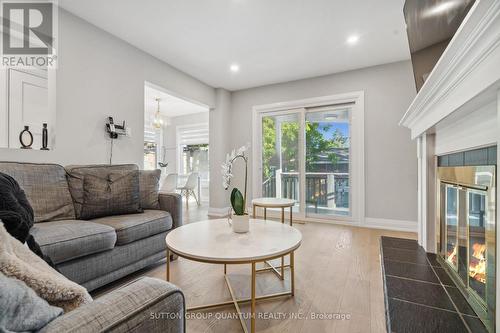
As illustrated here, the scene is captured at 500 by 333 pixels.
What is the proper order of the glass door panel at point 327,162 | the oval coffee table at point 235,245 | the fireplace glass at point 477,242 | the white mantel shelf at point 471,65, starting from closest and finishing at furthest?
1. the white mantel shelf at point 471,65
2. the oval coffee table at point 235,245
3. the fireplace glass at point 477,242
4. the glass door panel at point 327,162

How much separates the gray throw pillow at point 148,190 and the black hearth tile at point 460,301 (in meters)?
2.35

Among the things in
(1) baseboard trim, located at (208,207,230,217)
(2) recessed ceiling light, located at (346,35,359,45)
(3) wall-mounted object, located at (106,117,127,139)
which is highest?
(2) recessed ceiling light, located at (346,35,359,45)

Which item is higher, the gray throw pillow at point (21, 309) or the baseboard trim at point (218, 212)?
the gray throw pillow at point (21, 309)

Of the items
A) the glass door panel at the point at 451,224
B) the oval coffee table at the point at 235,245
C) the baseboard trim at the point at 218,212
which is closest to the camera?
the oval coffee table at the point at 235,245

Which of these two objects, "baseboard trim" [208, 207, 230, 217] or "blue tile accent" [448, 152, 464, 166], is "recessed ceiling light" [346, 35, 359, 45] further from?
"baseboard trim" [208, 207, 230, 217]

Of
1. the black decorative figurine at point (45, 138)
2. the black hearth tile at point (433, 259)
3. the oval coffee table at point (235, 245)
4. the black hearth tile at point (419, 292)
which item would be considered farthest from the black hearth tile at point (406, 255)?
the black decorative figurine at point (45, 138)

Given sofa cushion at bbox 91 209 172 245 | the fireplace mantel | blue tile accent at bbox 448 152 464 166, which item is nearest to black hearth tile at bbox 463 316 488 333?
the fireplace mantel

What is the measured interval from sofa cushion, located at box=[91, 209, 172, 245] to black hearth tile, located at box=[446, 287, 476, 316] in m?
2.10

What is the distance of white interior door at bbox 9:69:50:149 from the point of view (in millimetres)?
2563

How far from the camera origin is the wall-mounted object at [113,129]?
2.56 m

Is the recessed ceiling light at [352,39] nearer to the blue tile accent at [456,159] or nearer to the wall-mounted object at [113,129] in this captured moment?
the blue tile accent at [456,159]

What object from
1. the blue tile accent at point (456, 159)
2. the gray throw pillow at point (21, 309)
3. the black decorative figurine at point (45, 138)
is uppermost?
the black decorative figurine at point (45, 138)

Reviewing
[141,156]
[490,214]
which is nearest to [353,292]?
[490,214]

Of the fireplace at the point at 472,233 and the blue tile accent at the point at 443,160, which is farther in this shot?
the blue tile accent at the point at 443,160
